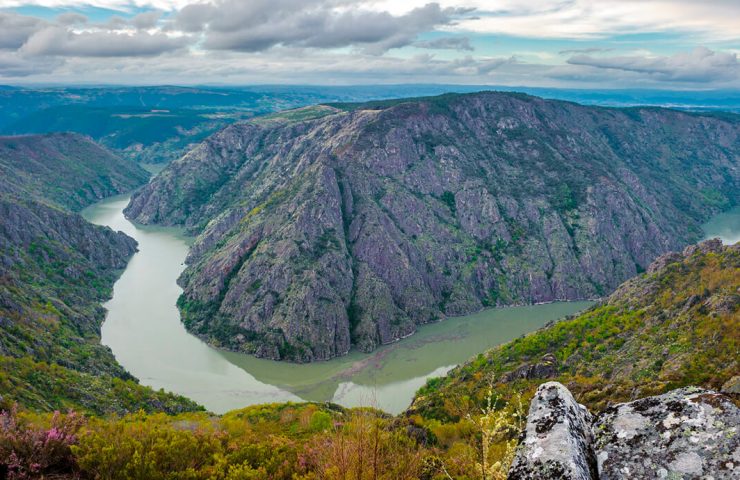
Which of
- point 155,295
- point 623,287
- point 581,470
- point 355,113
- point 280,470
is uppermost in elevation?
point 355,113

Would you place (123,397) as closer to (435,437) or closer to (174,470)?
(435,437)

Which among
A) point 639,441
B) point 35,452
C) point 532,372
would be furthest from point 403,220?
point 639,441

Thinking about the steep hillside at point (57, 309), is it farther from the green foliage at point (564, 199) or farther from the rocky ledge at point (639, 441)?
the green foliage at point (564, 199)

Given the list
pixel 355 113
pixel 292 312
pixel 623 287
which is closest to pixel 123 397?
pixel 292 312

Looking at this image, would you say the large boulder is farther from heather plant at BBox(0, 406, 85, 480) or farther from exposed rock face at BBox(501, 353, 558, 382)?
exposed rock face at BBox(501, 353, 558, 382)

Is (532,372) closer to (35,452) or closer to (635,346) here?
(635,346)
